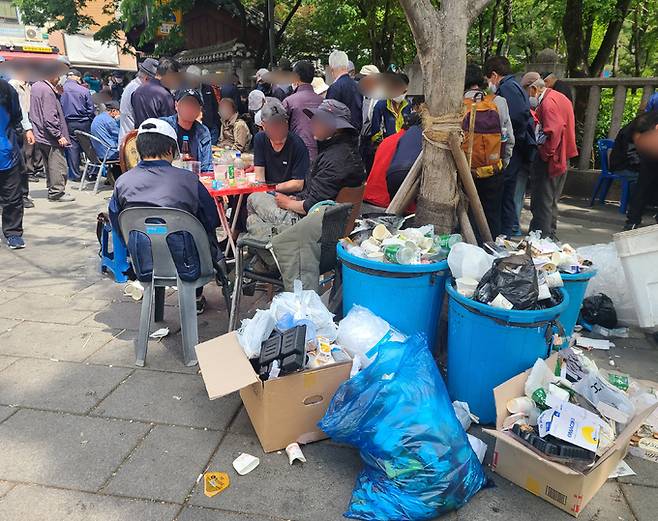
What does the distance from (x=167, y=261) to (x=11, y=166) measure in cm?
342

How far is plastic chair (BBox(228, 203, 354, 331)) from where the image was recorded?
330cm

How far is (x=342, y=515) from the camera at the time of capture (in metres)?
2.17

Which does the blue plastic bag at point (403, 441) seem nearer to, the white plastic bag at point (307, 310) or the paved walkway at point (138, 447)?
the paved walkway at point (138, 447)

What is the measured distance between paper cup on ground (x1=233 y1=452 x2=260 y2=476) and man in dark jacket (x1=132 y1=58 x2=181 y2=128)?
15.3 ft

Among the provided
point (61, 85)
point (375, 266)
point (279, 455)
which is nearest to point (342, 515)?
Answer: point (279, 455)

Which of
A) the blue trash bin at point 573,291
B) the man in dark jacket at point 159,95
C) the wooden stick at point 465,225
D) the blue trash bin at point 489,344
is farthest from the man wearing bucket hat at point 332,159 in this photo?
the man in dark jacket at point 159,95

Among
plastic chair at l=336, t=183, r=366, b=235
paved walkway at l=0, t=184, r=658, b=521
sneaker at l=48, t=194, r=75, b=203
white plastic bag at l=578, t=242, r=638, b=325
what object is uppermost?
plastic chair at l=336, t=183, r=366, b=235

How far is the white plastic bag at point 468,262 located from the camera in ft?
9.13

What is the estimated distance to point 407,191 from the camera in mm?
3648

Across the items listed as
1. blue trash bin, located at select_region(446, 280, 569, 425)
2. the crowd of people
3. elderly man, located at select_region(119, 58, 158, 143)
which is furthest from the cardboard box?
elderly man, located at select_region(119, 58, 158, 143)

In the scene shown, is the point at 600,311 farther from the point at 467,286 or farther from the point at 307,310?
the point at 307,310

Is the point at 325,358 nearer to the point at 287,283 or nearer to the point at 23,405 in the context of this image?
the point at 287,283

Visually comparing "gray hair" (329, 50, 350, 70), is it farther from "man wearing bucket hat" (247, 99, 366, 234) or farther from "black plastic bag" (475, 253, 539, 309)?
"black plastic bag" (475, 253, 539, 309)

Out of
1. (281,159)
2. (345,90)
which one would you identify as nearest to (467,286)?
(281,159)
